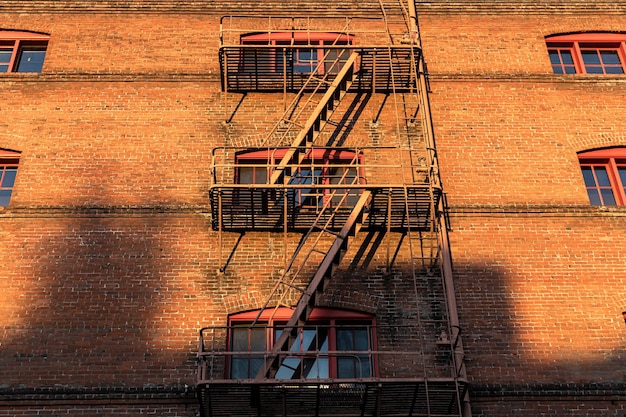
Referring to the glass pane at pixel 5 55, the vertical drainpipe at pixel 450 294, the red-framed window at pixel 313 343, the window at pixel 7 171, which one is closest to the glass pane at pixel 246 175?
the red-framed window at pixel 313 343

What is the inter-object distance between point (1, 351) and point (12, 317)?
602 mm

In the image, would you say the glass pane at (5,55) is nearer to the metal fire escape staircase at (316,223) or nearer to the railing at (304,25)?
the railing at (304,25)

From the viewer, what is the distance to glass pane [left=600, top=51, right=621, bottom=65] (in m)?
17.0

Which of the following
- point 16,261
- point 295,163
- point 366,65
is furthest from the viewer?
point 366,65

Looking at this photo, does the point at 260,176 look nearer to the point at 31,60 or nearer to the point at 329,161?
the point at 329,161

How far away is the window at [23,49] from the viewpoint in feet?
54.0

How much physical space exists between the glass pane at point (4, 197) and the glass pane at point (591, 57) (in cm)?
1218

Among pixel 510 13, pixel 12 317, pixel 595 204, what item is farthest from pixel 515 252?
pixel 12 317

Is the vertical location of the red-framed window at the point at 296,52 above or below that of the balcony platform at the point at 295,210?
above

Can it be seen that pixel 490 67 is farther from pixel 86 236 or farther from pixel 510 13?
pixel 86 236

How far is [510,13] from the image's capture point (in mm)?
17375

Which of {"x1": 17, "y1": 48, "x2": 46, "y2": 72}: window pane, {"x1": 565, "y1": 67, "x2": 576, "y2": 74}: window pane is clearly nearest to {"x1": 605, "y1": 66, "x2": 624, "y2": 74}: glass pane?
{"x1": 565, "y1": 67, "x2": 576, "y2": 74}: window pane

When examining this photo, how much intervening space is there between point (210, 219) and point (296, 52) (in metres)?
4.46

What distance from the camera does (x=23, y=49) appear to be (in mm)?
16766
